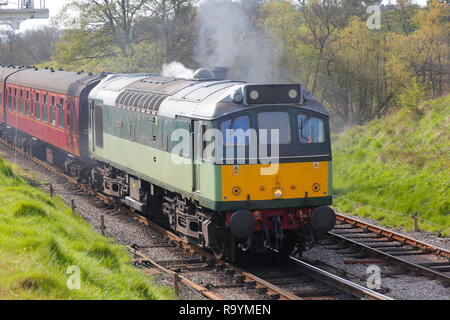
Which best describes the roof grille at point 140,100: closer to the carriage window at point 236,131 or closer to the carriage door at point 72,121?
the carriage window at point 236,131

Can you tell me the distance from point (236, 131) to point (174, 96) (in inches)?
104

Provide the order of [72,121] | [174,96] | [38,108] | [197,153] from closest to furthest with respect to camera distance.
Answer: [197,153] < [174,96] < [72,121] < [38,108]

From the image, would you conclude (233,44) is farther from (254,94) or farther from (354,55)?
(254,94)

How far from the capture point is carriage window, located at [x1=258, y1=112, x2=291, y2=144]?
41.3 ft

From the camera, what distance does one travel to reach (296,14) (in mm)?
36188

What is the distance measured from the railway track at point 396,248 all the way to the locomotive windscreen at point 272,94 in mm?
3339

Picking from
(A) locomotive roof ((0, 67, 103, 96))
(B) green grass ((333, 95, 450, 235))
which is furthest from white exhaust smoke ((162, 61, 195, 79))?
(B) green grass ((333, 95, 450, 235))

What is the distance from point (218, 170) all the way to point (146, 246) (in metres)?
3.60

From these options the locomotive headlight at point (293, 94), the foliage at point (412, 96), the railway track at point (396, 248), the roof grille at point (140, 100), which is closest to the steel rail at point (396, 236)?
the railway track at point (396, 248)

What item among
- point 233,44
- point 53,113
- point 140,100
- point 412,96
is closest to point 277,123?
point 140,100

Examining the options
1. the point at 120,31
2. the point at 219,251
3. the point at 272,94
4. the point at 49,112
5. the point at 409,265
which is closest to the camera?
the point at 272,94

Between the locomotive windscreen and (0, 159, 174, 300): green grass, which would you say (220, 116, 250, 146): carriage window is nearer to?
the locomotive windscreen

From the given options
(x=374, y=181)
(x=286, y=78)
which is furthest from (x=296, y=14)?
(x=374, y=181)

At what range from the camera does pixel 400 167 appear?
2095 cm
